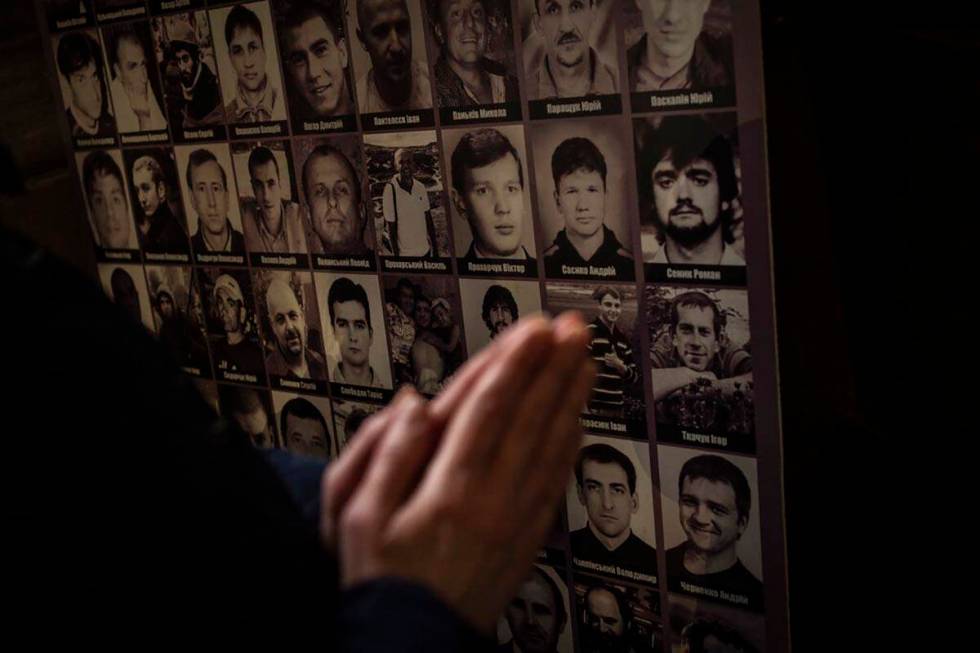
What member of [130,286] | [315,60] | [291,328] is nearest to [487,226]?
[315,60]

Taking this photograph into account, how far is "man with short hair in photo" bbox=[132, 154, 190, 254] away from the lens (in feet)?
7.44

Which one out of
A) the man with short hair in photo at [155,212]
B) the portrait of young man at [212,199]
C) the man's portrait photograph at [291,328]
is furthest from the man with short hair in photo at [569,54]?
the man with short hair in photo at [155,212]

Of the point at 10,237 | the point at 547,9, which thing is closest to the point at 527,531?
the point at 10,237

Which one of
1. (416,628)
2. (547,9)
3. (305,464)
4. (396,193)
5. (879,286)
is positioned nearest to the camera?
(416,628)

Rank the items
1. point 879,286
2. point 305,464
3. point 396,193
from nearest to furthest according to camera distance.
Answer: point 305,464, point 879,286, point 396,193

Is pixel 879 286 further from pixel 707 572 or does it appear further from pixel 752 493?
pixel 707 572

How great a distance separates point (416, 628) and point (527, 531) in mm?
129

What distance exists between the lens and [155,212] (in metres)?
2.30

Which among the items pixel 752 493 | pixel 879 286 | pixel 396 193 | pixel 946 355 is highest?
pixel 396 193

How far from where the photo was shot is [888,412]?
5.82ft

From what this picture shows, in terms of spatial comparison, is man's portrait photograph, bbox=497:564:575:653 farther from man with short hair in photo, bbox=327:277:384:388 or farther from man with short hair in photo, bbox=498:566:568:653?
man with short hair in photo, bbox=327:277:384:388

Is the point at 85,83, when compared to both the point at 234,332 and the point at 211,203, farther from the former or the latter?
the point at 234,332

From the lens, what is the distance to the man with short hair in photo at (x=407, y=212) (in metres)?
1.83

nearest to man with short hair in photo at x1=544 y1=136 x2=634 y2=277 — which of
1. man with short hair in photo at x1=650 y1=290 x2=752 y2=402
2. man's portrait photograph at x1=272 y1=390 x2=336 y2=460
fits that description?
man with short hair in photo at x1=650 y1=290 x2=752 y2=402
